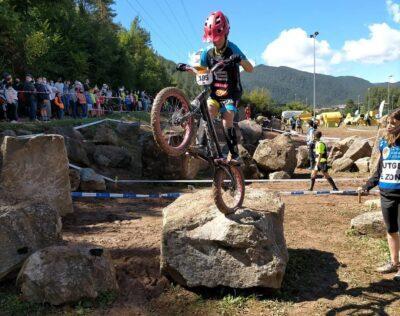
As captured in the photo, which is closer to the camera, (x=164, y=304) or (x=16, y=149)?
(x=164, y=304)

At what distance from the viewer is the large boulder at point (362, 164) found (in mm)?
18598

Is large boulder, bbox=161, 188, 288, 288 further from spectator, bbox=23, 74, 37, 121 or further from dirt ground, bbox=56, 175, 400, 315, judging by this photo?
spectator, bbox=23, 74, 37, 121

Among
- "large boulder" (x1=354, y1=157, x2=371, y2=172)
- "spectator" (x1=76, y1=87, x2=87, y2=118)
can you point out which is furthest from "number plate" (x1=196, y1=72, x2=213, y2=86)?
"spectator" (x1=76, y1=87, x2=87, y2=118)

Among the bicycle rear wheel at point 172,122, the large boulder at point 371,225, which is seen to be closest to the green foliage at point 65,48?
the bicycle rear wheel at point 172,122

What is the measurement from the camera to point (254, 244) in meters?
6.18

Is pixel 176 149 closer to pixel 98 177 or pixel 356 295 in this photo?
pixel 356 295

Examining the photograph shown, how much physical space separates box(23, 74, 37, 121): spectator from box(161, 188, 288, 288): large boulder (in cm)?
1102

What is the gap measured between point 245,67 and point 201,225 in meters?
2.27

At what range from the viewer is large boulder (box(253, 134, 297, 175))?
57.3 feet

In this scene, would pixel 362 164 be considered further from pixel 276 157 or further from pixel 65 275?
pixel 65 275

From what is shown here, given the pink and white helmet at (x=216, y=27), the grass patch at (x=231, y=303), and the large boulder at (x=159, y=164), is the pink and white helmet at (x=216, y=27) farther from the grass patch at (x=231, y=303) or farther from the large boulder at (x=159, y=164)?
the large boulder at (x=159, y=164)

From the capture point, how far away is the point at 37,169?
28.5 feet

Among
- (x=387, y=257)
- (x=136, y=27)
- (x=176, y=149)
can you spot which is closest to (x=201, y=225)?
(x=176, y=149)

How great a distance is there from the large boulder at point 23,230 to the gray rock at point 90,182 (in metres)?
4.78
